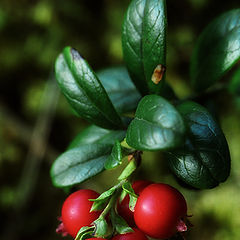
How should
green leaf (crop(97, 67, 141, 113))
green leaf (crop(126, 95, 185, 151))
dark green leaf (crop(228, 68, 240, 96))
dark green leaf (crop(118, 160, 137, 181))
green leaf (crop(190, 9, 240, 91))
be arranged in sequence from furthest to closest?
1. dark green leaf (crop(228, 68, 240, 96))
2. green leaf (crop(97, 67, 141, 113))
3. green leaf (crop(190, 9, 240, 91))
4. dark green leaf (crop(118, 160, 137, 181))
5. green leaf (crop(126, 95, 185, 151))

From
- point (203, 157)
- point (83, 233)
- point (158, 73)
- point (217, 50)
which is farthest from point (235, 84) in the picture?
point (83, 233)

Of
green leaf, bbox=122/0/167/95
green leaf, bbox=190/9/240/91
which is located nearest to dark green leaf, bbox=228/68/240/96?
green leaf, bbox=190/9/240/91

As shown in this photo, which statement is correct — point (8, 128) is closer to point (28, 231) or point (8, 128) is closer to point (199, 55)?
point (28, 231)

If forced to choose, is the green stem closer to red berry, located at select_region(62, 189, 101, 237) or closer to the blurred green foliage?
red berry, located at select_region(62, 189, 101, 237)

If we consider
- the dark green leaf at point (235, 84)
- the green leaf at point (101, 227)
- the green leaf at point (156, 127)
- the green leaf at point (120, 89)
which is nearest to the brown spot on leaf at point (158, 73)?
the green leaf at point (156, 127)

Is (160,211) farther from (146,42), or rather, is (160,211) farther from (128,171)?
(146,42)
